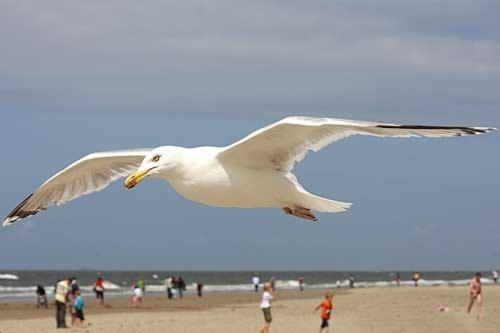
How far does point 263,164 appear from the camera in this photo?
33.6 ft

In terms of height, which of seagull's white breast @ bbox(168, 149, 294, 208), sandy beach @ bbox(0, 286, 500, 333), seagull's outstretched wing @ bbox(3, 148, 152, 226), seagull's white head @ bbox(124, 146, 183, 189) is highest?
seagull's outstretched wing @ bbox(3, 148, 152, 226)

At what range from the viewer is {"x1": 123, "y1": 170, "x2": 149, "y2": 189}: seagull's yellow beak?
9.60 m

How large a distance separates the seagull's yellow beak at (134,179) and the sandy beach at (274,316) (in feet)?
47.7

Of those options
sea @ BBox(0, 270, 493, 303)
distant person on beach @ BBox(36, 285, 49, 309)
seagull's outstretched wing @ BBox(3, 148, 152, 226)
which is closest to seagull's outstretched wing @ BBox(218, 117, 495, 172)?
seagull's outstretched wing @ BBox(3, 148, 152, 226)

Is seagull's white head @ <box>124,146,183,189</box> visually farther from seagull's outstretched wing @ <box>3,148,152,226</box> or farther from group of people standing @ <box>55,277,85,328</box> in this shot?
group of people standing @ <box>55,277,85,328</box>

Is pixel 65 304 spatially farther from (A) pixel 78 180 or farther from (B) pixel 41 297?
(B) pixel 41 297

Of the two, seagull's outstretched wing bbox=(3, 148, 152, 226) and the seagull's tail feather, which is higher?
seagull's outstretched wing bbox=(3, 148, 152, 226)

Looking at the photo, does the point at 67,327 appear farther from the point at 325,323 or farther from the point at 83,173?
the point at 83,173

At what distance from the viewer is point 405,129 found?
29.9 feet

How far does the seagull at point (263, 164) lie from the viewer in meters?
9.29

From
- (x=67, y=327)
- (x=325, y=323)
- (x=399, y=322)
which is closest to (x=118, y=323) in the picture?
(x=67, y=327)

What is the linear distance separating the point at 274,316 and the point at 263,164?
20393 millimetres

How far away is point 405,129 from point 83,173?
16.4ft

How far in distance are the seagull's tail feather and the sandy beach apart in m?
12.9
